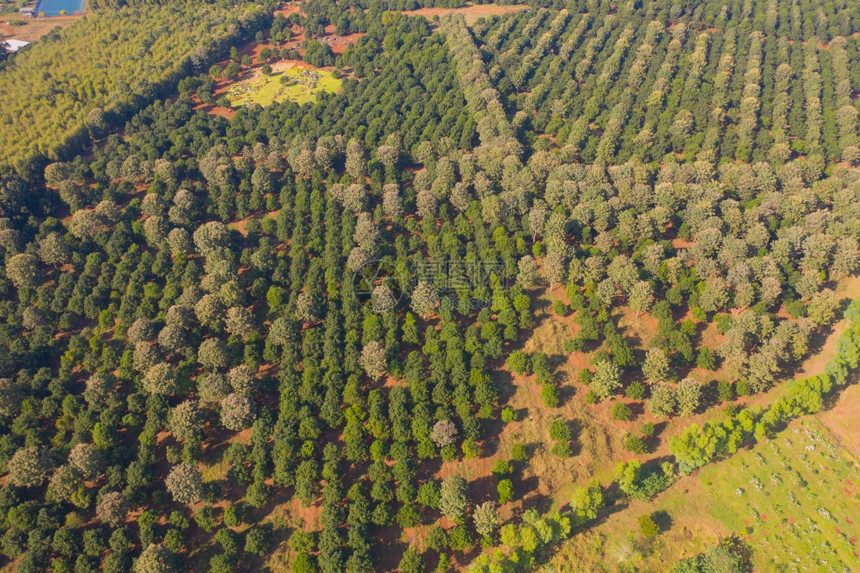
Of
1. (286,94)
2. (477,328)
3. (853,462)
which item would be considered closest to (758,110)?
(853,462)

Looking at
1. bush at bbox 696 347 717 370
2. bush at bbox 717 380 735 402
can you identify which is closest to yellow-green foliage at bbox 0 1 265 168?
bush at bbox 696 347 717 370

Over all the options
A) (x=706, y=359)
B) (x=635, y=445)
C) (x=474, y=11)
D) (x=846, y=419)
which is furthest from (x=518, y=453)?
(x=474, y=11)

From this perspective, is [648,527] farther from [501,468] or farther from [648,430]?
[501,468]

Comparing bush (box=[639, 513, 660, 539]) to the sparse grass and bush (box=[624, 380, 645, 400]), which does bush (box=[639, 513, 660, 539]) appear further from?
the sparse grass

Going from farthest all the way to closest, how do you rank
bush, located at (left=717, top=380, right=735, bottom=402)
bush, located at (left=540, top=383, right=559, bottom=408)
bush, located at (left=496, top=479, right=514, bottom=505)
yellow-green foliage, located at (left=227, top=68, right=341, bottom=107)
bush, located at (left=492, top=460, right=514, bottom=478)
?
1. yellow-green foliage, located at (left=227, top=68, right=341, bottom=107)
2. bush, located at (left=717, top=380, right=735, bottom=402)
3. bush, located at (left=540, top=383, right=559, bottom=408)
4. bush, located at (left=492, top=460, right=514, bottom=478)
5. bush, located at (left=496, top=479, right=514, bottom=505)

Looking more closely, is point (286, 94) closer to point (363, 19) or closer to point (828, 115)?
point (363, 19)

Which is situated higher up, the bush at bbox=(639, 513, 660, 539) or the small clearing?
the small clearing
